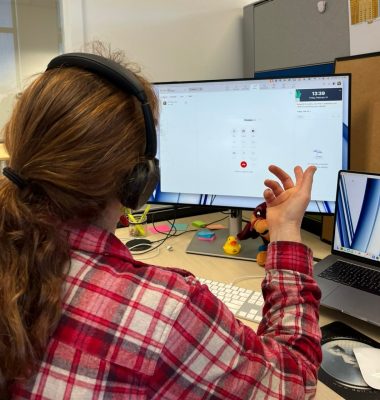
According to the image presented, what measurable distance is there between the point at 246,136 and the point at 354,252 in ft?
1.38

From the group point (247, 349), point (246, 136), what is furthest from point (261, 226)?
point (247, 349)

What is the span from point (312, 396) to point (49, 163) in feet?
1.61

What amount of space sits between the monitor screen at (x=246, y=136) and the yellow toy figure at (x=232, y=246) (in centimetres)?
11

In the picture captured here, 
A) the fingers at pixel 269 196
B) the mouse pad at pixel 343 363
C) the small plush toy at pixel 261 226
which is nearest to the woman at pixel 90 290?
the mouse pad at pixel 343 363

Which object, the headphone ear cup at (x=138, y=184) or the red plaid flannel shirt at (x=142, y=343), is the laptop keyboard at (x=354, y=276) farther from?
the headphone ear cup at (x=138, y=184)

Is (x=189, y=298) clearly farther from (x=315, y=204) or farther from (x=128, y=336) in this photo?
(x=315, y=204)

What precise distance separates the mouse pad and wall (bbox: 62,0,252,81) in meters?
1.14

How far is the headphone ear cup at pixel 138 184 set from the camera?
22.5 inches

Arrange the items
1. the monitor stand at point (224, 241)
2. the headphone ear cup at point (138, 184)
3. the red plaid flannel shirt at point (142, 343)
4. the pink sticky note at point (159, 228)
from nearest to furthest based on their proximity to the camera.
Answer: the red plaid flannel shirt at point (142, 343) < the headphone ear cup at point (138, 184) < the monitor stand at point (224, 241) < the pink sticky note at point (159, 228)

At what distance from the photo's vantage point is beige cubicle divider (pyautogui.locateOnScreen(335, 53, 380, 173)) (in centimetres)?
114

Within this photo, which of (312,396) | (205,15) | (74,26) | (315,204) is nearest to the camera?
(312,396)

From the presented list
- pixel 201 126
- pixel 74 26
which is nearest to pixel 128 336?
pixel 201 126

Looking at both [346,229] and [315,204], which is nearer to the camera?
[346,229]

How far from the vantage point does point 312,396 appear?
62 centimetres
